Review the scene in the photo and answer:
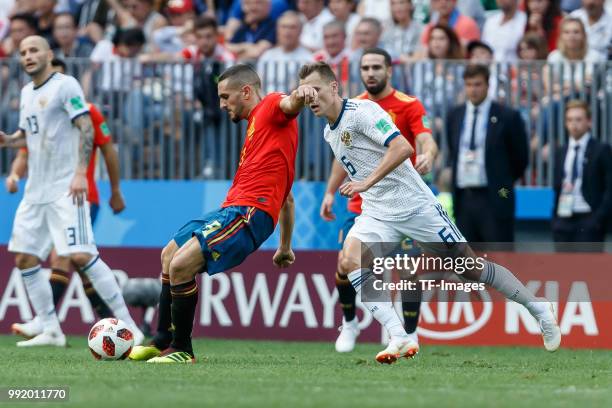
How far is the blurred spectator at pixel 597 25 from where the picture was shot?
1584 centimetres

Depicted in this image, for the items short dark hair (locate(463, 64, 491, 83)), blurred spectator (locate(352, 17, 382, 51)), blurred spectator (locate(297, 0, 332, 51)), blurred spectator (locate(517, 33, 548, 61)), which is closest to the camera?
short dark hair (locate(463, 64, 491, 83))

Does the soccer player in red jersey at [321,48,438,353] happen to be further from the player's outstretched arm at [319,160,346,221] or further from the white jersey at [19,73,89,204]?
the white jersey at [19,73,89,204]

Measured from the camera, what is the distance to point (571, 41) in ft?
49.6

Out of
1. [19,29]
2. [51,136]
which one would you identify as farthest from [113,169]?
[19,29]

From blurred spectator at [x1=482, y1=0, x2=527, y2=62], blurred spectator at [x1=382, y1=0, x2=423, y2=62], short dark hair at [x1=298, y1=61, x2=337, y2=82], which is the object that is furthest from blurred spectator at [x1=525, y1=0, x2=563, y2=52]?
short dark hair at [x1=298, y1=61, x2=337, y2=82]

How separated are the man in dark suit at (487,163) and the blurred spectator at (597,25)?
2347mm

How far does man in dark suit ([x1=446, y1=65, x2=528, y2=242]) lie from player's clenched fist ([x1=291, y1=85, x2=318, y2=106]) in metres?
5.14

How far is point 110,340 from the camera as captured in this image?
33.2ft

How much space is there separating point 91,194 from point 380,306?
4305 mm

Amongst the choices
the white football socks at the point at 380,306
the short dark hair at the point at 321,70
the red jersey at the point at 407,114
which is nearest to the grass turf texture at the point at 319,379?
the white football socks at the point at 380,306

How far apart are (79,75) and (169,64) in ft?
3.56

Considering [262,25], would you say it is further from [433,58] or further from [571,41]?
[571,41]

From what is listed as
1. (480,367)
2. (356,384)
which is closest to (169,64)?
(480,367)

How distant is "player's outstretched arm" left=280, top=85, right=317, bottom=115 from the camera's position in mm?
9005
